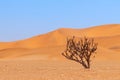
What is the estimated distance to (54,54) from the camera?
62469 millimetres

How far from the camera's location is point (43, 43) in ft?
316

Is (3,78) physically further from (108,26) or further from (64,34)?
(108,26)

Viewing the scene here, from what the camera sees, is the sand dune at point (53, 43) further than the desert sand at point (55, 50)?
Yes

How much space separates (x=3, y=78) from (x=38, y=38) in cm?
8181

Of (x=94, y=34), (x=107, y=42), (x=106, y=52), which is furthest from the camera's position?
(x=94, y=34)

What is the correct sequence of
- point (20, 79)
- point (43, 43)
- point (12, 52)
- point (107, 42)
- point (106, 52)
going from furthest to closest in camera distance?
1. point (43, 43)
2. point (107, 42)
3. point (12, 52)
4. point (106, 52)
5. point (20, 79)

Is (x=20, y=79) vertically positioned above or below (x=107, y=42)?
below

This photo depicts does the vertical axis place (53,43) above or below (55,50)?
above

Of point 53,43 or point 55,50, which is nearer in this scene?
point 55,50

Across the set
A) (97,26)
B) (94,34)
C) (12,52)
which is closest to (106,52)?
(12,52)

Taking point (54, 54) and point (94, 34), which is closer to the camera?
point (54, 54)

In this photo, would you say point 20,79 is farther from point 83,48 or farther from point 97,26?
point 97,26

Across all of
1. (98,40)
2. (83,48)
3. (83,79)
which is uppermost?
(98,40)

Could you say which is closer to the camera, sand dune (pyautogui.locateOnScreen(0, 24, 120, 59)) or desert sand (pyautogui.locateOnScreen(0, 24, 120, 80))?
desert sand (pyautogui.locateOnScreen(0, 24, 120, 80))
